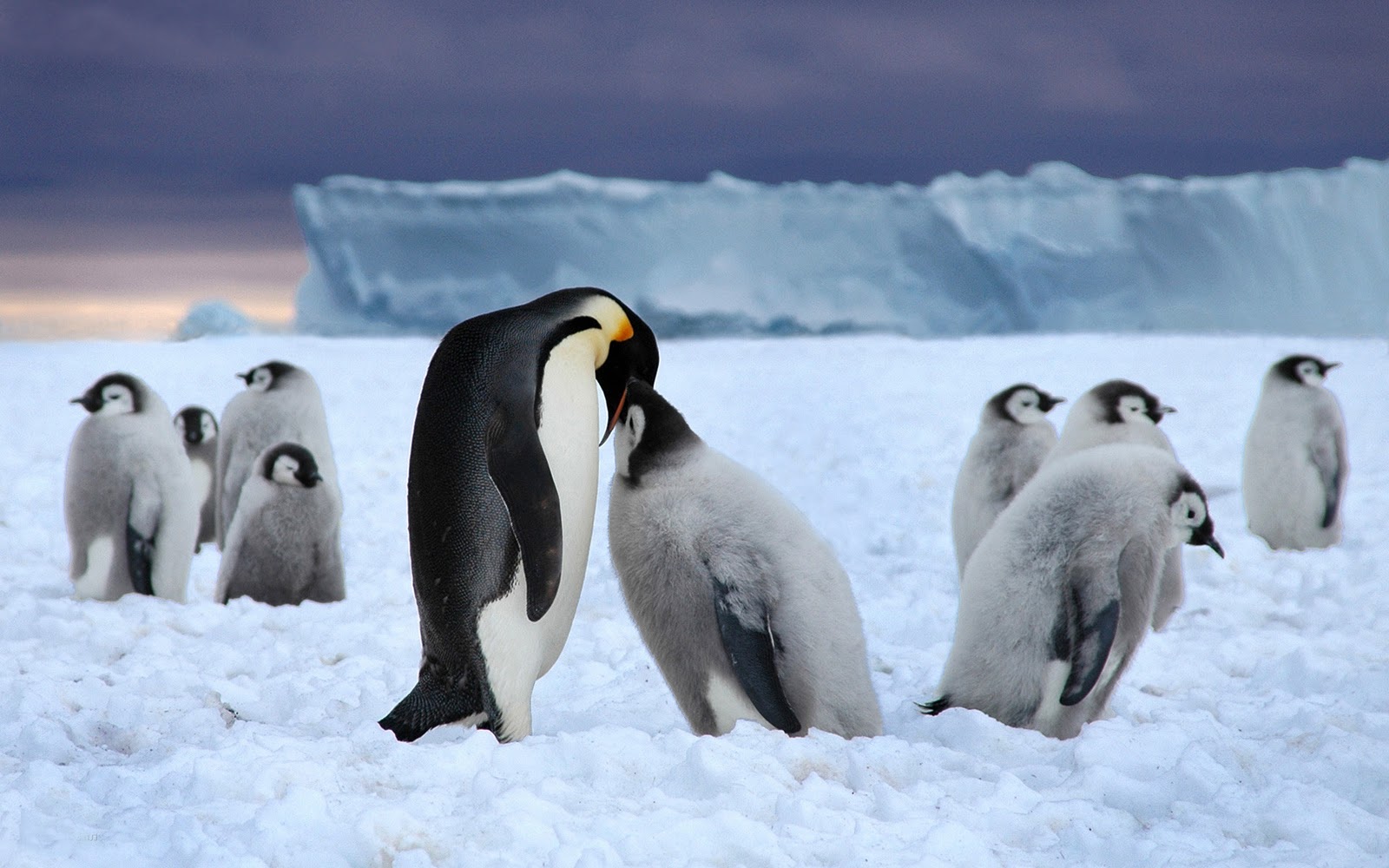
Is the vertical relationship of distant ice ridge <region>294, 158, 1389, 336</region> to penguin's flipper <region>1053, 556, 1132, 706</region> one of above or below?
above

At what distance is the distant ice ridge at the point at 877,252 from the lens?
56.4 feet

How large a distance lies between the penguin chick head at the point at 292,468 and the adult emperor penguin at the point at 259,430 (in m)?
0.74

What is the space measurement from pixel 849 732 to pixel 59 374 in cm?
1219

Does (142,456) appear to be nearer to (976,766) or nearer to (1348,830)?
(976,766)

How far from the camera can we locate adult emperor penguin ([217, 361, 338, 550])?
5031 millimetres

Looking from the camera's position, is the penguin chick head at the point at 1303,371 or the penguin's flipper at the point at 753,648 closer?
the penguin's flipper at the point at 753,648

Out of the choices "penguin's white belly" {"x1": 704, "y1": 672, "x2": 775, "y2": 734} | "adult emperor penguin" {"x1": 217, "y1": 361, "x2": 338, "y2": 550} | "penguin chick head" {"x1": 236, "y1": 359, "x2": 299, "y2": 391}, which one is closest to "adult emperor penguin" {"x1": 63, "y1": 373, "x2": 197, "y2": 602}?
"adult emperor penguin" {"x1": 217, "y1": 361, "x2": 338, "y2": 550}

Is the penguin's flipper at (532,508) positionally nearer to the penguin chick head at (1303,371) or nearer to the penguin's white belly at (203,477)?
the penguin's white belly at (203,477)

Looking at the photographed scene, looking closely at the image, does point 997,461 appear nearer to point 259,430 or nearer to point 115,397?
point 259,430

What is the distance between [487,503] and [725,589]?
1.61 ft

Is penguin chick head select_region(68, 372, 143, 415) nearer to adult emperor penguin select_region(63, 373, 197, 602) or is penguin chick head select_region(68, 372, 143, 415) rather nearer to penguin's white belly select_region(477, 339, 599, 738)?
adult emperor penguin select_region(63, 373, 197, 602)

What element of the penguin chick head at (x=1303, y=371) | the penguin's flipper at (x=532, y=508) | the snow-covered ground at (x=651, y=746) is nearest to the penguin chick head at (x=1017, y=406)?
the snow-covered ground at (x=651, y=746)

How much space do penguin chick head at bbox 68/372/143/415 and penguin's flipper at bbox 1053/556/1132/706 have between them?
11.5ft

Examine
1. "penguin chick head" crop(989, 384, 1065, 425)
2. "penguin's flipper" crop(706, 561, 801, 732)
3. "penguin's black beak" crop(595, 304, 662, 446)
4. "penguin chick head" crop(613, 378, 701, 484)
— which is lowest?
"penguin's flipper" crop(706, 561, 801, 732)
